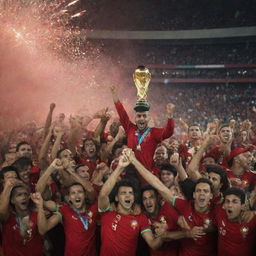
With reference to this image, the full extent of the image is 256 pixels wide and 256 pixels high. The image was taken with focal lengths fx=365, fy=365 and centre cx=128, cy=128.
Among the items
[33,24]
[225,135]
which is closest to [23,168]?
[225,135]

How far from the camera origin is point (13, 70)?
55.6ft

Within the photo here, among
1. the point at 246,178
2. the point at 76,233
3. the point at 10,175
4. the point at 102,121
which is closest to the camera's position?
the point at 76,233

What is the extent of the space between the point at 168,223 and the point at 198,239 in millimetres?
353

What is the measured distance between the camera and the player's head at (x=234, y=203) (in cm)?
352

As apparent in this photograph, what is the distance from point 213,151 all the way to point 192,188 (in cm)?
247

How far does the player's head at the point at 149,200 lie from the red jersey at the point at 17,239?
3.87 feet

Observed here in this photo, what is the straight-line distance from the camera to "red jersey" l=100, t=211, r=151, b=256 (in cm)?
366

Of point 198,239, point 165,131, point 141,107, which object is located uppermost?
point 141,107

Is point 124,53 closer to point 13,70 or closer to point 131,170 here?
point 13,70

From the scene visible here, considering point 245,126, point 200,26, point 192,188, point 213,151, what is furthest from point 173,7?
point 192,188

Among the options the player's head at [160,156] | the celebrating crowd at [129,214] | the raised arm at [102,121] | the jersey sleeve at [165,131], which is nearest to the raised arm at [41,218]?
the celebrating crowd at [129,214]

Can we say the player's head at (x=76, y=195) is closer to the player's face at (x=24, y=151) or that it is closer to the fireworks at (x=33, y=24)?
the player's face at (x=24, y=151)

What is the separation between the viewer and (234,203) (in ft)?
11.6

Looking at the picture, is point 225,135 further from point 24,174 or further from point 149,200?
point 24,174
